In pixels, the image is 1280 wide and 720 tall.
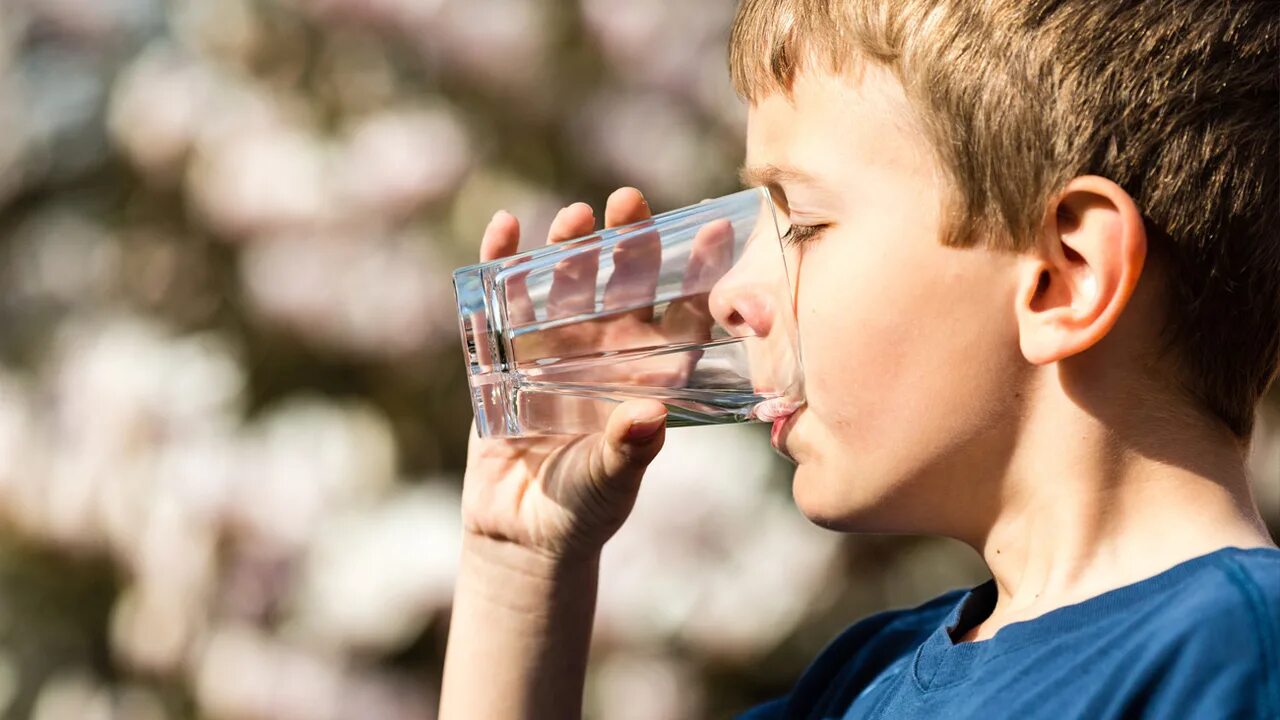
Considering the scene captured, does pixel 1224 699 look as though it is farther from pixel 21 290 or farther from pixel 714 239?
pixel 21 290

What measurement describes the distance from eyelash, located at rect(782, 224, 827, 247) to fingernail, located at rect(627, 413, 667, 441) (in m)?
0.17

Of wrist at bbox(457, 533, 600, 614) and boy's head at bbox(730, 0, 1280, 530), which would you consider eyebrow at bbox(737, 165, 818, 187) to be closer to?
boy's head at bbox(730, 0, 1280, 530)

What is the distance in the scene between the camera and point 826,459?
1024mm

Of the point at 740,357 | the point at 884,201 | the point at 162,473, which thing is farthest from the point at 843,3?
the point at 162,473

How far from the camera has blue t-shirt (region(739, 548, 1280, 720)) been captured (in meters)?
0.77

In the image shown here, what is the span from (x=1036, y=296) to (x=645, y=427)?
0.31m

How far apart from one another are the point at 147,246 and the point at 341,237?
12.3 inches

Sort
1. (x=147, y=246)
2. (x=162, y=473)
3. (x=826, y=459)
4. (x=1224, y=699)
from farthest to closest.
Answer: (x=147, y=246), (x=162, y=473), (x=826, y=459), (x=1224, y=699)

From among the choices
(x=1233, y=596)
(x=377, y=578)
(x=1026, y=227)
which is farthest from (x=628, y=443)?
(x=377, y=578)

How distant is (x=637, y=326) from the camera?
1089 millimetres

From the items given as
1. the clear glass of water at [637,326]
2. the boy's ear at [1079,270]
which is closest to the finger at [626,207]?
the clear glass of water at [637,326]

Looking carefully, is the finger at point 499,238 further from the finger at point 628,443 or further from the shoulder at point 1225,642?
the shoulder at point 1225,642

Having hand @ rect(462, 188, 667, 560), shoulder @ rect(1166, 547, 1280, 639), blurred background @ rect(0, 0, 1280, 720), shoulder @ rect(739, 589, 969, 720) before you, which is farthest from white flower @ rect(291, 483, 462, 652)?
shoulder @ rect(1166, 547, 1280, 639)

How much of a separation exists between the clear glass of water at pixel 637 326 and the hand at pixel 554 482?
0.07 metres
